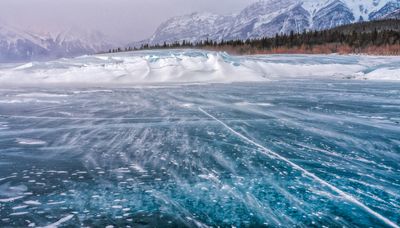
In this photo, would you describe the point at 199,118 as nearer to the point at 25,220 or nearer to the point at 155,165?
the point at 155,165

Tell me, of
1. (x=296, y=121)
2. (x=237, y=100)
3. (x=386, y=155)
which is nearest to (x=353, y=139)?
(x=386, y=155)

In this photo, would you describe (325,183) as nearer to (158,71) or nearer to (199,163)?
(199,163)

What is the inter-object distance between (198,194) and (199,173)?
785mm

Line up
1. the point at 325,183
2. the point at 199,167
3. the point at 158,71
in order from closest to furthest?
1. the point at 325,183
2. the point at 199,167
3. the point at 158,71

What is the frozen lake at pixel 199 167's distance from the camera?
375 centimetres

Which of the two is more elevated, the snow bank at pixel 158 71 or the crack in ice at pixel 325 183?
the snow bank at pixel 158 71

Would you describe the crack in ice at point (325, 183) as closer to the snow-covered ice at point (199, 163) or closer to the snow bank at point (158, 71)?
the snow-covered ice at point (199, 163)

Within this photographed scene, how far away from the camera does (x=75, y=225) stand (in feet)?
11.3

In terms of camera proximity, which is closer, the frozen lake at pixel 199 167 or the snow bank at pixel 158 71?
the frozen lake at pixel 199 167

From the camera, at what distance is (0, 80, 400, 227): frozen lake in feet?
12.3

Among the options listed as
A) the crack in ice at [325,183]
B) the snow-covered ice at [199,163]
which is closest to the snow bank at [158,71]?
the snow-covered ice at [199,163]

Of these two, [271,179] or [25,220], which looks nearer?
[25,220]

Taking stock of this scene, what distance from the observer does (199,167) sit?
537 cm

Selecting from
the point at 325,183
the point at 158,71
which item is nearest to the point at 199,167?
the point at 325,183
